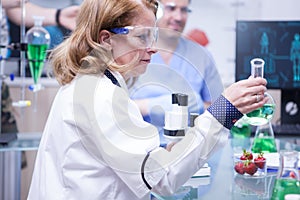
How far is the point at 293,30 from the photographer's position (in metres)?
2.60

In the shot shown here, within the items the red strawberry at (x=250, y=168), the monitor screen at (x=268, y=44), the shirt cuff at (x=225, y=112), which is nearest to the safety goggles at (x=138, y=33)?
the shirt cuff at (x=225, y=112)

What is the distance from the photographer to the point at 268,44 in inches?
102

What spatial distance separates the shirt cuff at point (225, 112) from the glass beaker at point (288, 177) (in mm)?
156

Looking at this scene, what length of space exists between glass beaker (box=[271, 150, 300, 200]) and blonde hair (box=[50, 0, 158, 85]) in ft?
1.43

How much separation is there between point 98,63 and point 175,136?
10.9 inches

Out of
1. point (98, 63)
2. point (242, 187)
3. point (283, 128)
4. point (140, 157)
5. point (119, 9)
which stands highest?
point (119, 9)

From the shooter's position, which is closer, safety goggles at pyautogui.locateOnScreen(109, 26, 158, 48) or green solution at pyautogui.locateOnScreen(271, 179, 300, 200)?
green solution at pyautogui.locateOnScreen(271, 179, 300, 200)

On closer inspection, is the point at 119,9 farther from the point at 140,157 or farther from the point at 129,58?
the point at 140,157

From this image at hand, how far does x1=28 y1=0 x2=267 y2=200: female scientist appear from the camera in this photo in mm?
934

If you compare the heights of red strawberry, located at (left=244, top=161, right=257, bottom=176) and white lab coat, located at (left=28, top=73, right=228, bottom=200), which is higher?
white lab coat, located at (left=28, top=73, right=228, bottom=200)

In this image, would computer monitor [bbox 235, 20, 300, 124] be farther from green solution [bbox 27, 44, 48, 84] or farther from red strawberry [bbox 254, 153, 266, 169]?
red strawberry [bbox 254, 153, 266, 169]

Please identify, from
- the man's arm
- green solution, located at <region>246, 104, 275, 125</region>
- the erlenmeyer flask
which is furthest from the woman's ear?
the man's arm

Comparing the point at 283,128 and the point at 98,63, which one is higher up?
the point at 98,63

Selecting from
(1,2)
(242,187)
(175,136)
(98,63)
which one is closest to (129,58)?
(98,63)
